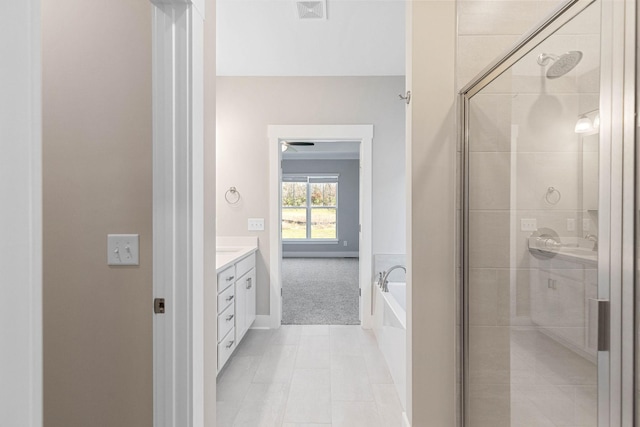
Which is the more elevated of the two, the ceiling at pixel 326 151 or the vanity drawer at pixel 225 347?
the ceiling at pixel 326 151

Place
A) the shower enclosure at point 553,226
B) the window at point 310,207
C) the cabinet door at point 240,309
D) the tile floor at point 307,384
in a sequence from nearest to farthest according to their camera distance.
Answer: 1. the shower enclosure at point 553,226
2. the tile floor at point 307,384
3. the cabinet door at point 240,309
4. the window at point 310,207

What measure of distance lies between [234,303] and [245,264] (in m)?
0.50

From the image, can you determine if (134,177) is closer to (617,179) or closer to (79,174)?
(79,174)

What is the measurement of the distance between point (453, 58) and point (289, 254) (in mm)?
8175

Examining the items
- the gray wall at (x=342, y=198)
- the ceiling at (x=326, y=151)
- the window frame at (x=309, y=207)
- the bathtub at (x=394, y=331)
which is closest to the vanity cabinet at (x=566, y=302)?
the bathtub at (x=394, y=331)

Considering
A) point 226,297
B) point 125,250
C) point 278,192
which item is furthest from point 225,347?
point 278,192

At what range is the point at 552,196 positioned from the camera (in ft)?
3.68

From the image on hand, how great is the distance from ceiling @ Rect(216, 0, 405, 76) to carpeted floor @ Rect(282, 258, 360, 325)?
8.73 feet

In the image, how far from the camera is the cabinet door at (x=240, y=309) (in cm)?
299

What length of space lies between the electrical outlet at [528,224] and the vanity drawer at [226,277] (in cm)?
180

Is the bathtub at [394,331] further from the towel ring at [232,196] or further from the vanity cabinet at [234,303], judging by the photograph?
A: the towel ring at [232,196]

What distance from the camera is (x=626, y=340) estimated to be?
0.86 metres

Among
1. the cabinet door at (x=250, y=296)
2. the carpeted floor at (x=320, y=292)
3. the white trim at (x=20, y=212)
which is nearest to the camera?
the white trim at (x=20, y=212)

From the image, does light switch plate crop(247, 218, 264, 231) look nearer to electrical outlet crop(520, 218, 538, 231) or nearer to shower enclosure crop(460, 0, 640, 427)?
shower enclosure crop(460, 0, 640, 427)
